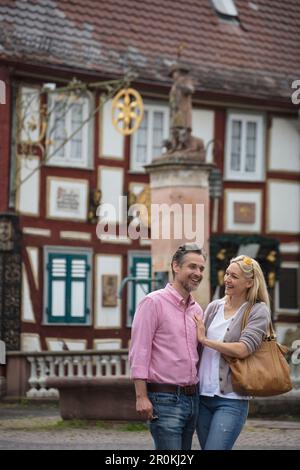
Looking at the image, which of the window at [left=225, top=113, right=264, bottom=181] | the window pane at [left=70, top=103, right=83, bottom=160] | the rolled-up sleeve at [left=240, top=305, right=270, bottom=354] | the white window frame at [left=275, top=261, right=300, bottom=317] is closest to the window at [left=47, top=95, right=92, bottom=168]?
the window pane at [left=70, top=103, right=83, bottom=160]

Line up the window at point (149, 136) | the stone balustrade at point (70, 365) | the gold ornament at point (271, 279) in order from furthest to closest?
1. the gold ornament at point (271, 279)
2. the window at point (149, 136)
3. the stone balustrade at point (70, 365)

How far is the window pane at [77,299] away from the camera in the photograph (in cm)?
2556

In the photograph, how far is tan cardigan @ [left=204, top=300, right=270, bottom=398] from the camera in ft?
23.5

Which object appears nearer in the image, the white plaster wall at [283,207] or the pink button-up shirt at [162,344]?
the pink button-up shirt at [162,344]

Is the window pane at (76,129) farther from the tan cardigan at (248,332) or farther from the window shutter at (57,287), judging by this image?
the tan cardigan at (248,332)

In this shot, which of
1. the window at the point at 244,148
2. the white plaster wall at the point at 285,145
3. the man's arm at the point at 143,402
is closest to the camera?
the man's arm at the point at 143,402

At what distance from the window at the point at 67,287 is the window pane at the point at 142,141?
2256mm

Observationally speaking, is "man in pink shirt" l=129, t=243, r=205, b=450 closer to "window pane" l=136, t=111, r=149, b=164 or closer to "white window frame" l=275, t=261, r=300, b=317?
"window pane" l=136, t=111, r=149, b=164

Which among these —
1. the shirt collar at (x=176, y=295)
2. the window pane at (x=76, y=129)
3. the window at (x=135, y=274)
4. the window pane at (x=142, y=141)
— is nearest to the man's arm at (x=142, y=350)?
the shirt collar at (x=176, y=295)

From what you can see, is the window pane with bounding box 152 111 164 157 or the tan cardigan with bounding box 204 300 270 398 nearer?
the tan cardigan with bounding box 204 300 270 398

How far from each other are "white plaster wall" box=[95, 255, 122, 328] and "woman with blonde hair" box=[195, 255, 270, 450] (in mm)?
18445

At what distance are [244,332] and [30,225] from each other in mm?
17721

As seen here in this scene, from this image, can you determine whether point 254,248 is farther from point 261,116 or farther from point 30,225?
point 30,225
